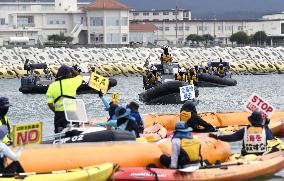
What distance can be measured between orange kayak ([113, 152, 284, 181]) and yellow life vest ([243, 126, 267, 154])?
0.26m

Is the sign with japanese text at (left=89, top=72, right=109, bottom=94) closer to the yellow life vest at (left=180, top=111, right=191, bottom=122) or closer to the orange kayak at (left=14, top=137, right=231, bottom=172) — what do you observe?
the yellow life vest at (left=180, top=111, right=191, bottom=122)

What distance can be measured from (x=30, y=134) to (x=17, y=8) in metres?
121

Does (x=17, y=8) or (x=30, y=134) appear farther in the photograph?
(x=17, y=8)

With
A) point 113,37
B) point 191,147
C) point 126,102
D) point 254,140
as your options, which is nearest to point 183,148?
point 191,147

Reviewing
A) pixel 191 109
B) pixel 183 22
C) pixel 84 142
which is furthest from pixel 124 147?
pixel 183 22

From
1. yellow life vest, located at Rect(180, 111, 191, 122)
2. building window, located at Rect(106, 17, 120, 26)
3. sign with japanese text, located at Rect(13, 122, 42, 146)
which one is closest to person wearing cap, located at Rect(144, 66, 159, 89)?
yellow life vest, located at Rect(180, 111, 191, 122)

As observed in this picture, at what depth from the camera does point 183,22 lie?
148750mm

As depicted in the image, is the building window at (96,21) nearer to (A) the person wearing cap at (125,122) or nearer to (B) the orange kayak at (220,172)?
(A) the person wearing cap at (125,122)

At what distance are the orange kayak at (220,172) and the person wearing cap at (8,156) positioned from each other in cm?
179

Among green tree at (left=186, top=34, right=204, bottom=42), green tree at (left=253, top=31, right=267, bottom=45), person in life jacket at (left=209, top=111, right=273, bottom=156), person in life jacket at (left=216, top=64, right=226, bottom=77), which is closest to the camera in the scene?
person in life jacket at (left=209, top=111, right=273, bottom=156)

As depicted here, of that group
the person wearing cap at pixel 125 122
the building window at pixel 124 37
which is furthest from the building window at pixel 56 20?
the person wearing cap at pixel 125 122

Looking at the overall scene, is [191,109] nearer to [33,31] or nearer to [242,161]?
[242,161]

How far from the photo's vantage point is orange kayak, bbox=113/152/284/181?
1488 cm

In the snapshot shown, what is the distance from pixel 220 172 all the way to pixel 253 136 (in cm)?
130
